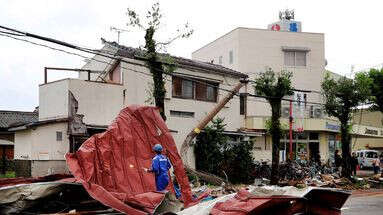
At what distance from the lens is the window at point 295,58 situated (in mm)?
43938

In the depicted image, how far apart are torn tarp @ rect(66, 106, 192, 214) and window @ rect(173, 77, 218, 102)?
1539 centimetres

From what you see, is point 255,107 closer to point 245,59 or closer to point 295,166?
point 245,59

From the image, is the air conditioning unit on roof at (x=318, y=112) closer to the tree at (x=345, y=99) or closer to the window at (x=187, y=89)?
the tree at (x=345, y=99)

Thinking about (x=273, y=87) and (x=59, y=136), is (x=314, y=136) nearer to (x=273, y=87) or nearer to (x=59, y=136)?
(x=273, y=87)

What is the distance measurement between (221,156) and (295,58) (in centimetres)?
1864

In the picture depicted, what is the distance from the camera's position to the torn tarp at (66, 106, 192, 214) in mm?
11453

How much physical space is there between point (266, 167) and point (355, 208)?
43.9ft

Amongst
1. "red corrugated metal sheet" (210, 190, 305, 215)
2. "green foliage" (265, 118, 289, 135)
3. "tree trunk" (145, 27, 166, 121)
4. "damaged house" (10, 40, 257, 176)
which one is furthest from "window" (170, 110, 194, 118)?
"red corrugated metal sheet" (210, 190, 305, 215)

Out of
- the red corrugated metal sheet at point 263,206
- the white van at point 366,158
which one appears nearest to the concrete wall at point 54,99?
the red corrugated metal sheet at point 263,206

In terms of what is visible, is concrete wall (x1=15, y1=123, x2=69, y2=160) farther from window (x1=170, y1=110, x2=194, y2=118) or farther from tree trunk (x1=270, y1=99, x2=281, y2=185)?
tree trunk (x1=270, y1=99, x2=281, y2=185)

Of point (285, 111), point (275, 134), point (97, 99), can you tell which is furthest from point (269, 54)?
point (97, 99)

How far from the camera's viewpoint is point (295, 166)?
29.8m

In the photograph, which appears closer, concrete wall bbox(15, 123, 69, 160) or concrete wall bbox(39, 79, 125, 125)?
concrete wall bbox(15, 123, 69, 160)

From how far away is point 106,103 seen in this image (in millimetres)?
26641
